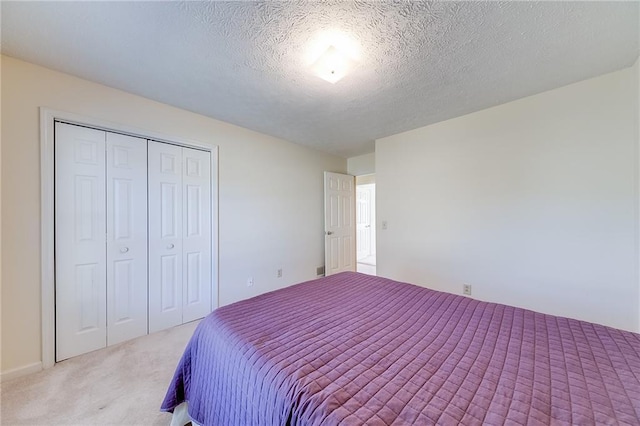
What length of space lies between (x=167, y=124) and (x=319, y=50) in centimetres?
176

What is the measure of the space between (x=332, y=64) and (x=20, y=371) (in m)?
3.06

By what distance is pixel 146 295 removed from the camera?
2.33m

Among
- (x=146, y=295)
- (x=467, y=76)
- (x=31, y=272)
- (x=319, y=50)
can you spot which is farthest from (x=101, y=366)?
(x=467, y=76)

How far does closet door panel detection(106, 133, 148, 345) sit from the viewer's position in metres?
2.14

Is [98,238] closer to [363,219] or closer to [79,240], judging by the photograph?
[79,240]

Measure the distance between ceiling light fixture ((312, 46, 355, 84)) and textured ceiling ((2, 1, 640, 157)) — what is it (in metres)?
0.06

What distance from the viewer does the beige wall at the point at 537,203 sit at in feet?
6.13

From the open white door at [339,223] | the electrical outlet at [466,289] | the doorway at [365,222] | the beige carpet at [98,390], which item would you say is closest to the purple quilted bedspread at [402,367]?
the beige carpet at [98,390]

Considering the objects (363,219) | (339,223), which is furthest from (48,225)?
(363,219)

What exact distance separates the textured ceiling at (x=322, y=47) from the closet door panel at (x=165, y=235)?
57cm

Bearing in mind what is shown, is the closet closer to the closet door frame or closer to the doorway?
the closet door frame

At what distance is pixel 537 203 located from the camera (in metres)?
2.22

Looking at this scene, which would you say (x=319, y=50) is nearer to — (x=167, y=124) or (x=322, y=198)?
(x=167, y=124)

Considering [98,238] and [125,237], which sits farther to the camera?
[125,237]
